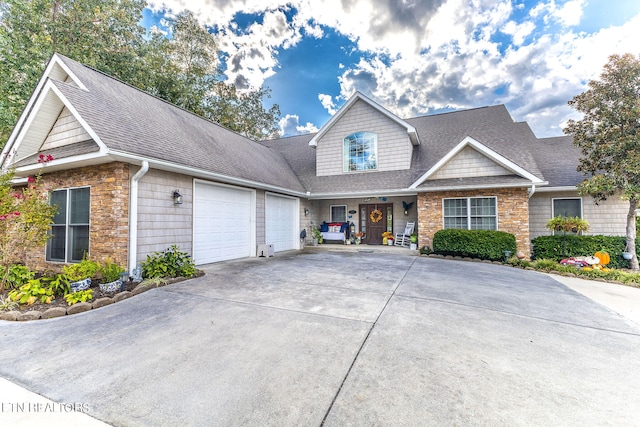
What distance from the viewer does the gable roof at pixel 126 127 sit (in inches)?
221

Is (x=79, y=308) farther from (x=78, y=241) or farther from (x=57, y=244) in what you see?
(x=57, y=244)

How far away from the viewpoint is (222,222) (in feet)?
27.6

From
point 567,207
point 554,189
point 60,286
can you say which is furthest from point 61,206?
point 567,207

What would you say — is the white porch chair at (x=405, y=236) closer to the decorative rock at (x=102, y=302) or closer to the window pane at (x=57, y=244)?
the decorative rock at (x=102, y=302)

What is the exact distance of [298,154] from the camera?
15273 millimetres

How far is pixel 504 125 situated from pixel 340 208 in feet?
28.6

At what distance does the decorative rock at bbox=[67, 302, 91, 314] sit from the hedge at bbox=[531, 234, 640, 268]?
12.3 meters

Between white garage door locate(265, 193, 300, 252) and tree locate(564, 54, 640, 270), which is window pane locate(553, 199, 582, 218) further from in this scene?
white garage door locate(265, 193, 300, 252)

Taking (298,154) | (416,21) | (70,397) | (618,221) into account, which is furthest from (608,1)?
(70,397)

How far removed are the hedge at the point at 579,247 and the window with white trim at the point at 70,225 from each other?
Result: 13469 mm

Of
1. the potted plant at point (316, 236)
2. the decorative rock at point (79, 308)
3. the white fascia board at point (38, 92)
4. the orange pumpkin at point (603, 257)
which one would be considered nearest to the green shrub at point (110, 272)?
the decorative rock at point (79, 308)

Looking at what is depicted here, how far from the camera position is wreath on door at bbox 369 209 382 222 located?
1320cm

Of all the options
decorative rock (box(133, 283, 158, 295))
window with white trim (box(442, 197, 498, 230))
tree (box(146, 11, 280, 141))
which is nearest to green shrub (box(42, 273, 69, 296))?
decorative rock (box(133, 283, 158, 295))

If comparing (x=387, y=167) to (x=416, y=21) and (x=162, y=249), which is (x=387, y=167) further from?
(x=162, y=249)
